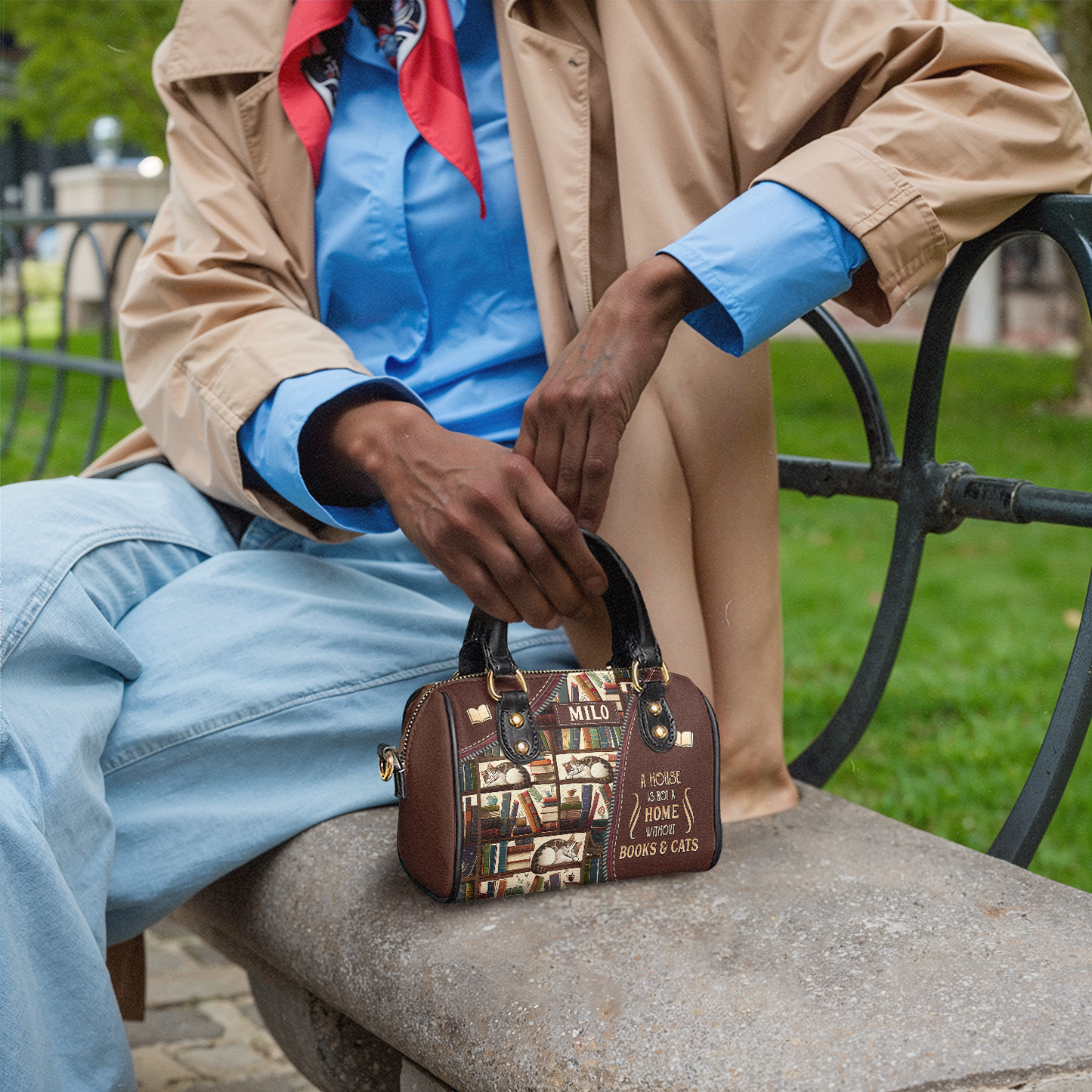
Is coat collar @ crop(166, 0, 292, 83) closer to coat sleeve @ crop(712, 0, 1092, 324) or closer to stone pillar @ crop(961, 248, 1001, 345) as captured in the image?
coat sleeve @ crop(712, 0, 1092, 324)

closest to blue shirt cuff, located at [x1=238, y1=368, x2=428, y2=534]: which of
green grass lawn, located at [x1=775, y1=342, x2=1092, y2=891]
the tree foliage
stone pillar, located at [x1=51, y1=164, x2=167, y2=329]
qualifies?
green grass lawn, located at [x1=775, y1=342, x2=1092, y2=891]

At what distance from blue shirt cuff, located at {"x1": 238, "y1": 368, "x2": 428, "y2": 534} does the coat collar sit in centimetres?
50

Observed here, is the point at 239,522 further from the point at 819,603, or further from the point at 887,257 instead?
the point at 819,603

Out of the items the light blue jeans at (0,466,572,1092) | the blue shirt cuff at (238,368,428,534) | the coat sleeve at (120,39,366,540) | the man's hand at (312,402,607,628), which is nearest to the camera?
the light blue jeans at (0,466,572,1092)

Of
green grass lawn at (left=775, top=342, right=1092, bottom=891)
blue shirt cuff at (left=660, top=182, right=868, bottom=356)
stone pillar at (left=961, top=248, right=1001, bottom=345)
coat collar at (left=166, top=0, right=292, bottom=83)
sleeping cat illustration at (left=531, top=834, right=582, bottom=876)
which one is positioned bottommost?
stone pillar at (left=961, top=248, right=1001, bottom=345)

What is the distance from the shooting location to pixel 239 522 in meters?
1.88

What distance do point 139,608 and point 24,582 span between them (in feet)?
0.66

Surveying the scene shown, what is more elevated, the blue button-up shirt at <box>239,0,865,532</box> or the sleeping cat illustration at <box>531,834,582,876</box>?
the blue button-up shirt at <box>239,0,865,532</box>

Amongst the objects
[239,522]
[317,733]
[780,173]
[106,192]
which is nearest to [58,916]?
[317,733]

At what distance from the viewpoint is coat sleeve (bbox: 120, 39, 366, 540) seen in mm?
1733

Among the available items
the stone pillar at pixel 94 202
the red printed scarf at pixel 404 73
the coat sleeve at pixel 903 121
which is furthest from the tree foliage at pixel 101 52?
the coat sleeve at pixel 903 121

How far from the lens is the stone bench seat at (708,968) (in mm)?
1103

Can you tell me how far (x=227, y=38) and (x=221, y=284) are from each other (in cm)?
35

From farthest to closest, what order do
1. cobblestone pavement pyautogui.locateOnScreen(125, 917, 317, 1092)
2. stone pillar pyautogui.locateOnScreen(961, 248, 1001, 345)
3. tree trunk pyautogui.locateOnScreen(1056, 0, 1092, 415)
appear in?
stone pillar pyautogui.locateOnScreen(961, 248, 1001, 345) < tree trunk pyautogui.locateOnScreen(1056, 0, 1092, 415) < cobblestone pavement pyautogui.locateOnScreen(125, 917, 317, 1092)
